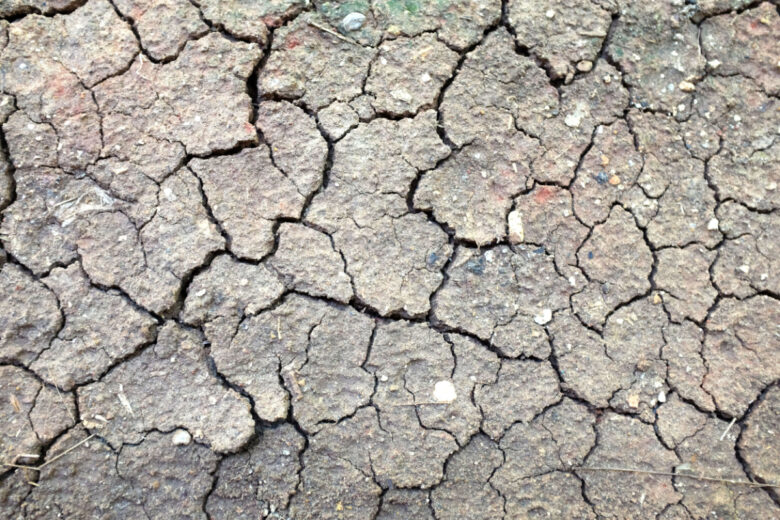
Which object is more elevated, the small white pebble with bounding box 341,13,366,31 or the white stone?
the small white pebble with bounding box 341,13,366,31

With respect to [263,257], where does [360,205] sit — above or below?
above

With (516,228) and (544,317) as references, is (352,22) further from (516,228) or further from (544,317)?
(544,317)

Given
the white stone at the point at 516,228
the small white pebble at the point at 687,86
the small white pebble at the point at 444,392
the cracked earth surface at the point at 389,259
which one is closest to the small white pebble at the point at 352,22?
the cracked earth surface at the point at 389,259

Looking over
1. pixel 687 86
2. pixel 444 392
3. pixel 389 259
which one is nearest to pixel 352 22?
pixel 389 259

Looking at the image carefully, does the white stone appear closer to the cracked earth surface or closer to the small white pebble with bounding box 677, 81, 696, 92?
the cracked earth surface

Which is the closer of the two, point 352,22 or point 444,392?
point 444,392

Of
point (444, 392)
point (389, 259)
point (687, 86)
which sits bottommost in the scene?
point (444, 392)

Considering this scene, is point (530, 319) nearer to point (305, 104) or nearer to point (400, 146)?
point (400, 146)

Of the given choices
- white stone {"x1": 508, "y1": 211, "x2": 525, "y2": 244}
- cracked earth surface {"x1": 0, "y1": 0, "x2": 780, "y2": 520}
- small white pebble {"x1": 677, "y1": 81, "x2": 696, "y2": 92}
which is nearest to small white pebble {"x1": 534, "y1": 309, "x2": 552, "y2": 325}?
cracked earth surface {"x1": 0, "y1": 0, "x2": 780, "y2": 520}

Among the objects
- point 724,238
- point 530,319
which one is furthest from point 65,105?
point 724,238
